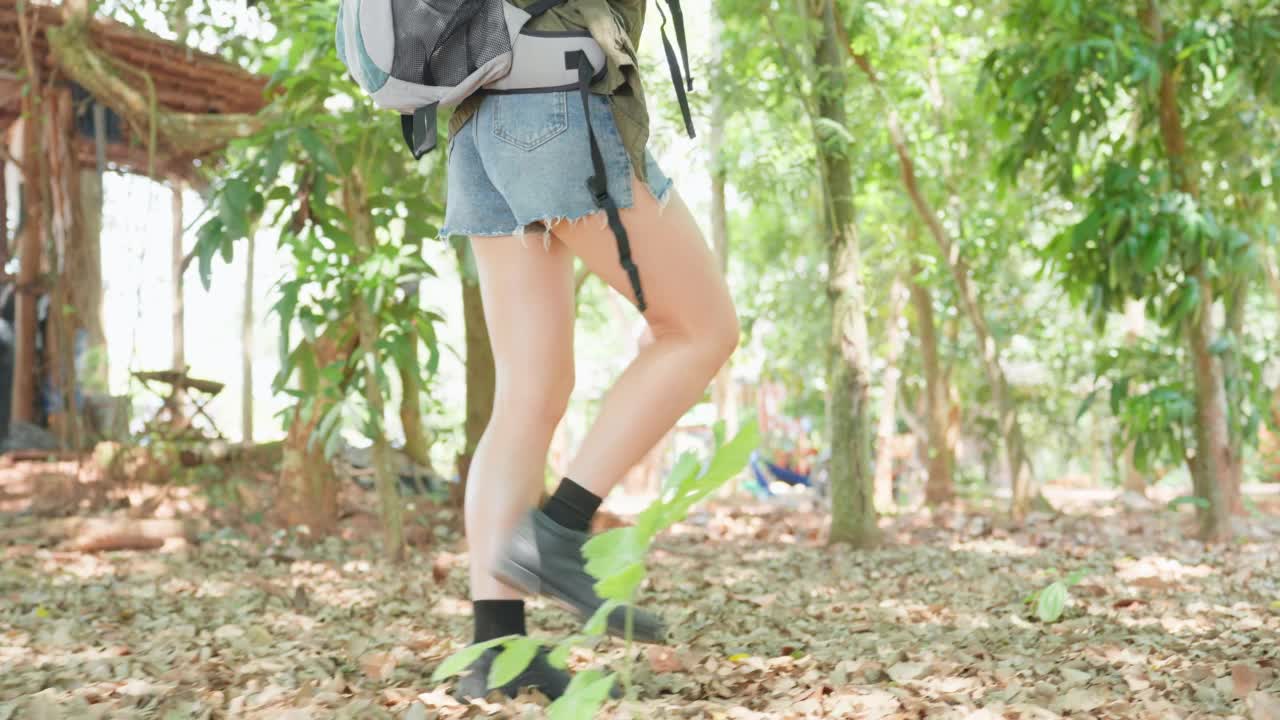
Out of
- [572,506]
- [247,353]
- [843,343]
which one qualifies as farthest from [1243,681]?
[247,353]

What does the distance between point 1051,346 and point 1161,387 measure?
10.4 m

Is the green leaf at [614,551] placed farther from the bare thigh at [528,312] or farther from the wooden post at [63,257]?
the wooden post at [63,257]

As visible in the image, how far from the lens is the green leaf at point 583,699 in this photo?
4.07 ft

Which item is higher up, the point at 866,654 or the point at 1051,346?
the point at 1051,346

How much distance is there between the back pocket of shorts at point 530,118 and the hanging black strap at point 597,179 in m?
0.04

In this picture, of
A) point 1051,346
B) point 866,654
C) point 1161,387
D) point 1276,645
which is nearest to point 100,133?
point 1161,387

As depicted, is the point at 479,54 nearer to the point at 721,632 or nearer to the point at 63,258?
the point at 721,632

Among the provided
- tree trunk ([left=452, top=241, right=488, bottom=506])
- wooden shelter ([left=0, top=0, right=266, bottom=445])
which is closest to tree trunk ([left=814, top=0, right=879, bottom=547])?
tree trunk ([left=452, top=241, right=488, bottom=506])

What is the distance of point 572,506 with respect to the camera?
1.80m

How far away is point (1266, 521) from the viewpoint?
6.15m

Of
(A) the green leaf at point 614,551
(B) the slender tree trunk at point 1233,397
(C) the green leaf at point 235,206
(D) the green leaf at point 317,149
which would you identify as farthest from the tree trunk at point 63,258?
(B) the slender tree trunk at point 1233,397

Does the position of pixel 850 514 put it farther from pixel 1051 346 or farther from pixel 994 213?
pixel 1051 346

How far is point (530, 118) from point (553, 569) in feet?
2.25

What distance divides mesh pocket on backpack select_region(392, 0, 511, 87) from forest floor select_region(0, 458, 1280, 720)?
95 centimetres
